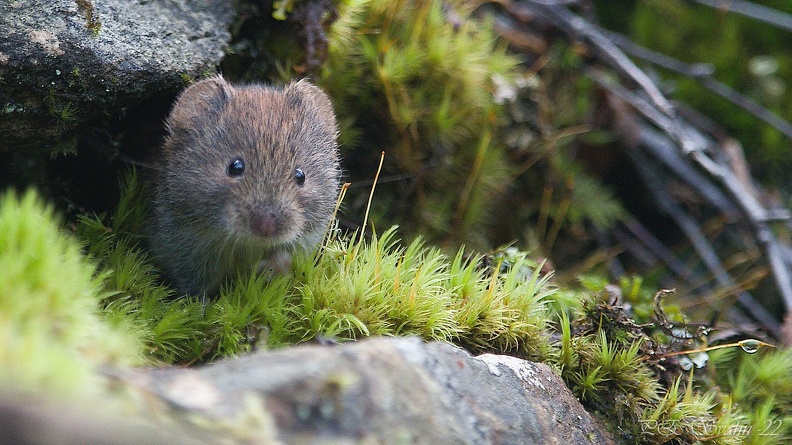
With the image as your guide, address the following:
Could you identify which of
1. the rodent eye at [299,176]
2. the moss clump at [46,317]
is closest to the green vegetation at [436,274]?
the moss clump at [46,317]

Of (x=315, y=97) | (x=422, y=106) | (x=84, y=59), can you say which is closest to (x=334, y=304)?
(x=315, y=97)

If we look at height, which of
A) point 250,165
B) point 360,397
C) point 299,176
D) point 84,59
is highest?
point 84,59

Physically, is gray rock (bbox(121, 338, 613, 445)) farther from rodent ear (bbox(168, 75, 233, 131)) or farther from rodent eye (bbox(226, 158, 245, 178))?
rodent ear (bbox(168, 75, 233, 131))

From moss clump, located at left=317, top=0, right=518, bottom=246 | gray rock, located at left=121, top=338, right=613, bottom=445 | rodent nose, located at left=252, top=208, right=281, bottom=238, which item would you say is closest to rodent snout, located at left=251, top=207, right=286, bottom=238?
rodent nose, located at left=252, top=208, right=281, bottom=238

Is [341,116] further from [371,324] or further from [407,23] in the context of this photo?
[371,324]

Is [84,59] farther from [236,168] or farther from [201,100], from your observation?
[236,168]

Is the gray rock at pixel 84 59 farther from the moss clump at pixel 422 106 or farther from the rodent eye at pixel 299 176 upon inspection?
the moss clump at pixel 422 106
